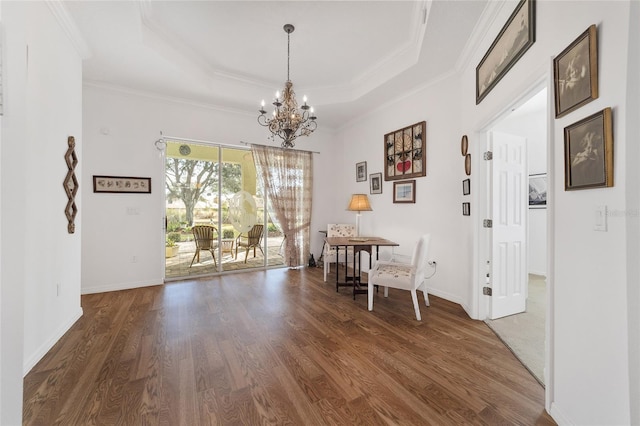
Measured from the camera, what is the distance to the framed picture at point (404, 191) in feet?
12.8

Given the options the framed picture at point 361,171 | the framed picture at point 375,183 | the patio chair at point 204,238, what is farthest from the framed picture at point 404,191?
the patio chair at point 204,238

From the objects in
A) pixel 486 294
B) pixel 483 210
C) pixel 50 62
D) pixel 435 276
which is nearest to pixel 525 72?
pixel 483 210

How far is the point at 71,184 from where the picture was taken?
2.55 m

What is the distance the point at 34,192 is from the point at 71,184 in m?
0.62

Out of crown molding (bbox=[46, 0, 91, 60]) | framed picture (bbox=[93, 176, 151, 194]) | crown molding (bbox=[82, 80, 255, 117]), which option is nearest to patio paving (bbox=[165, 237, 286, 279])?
framed picture (bbox=[93, 176, 151, 194])

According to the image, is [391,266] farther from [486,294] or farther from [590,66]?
[590,66]

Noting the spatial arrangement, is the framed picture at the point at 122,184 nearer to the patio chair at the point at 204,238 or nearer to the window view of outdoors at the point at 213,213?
the window view of outdoors at the point at 213,213

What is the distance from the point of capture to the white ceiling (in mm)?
2525

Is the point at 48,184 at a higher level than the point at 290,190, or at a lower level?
lower

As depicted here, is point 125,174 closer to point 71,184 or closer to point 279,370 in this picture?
point 71,184

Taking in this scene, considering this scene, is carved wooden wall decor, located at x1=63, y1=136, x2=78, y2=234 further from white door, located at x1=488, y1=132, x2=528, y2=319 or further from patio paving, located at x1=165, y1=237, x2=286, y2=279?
white door, located at x1=488, y1=132, x2=528, y2=319

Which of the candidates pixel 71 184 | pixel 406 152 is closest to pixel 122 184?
pixel 71 184

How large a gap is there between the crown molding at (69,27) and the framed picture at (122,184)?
1556mm

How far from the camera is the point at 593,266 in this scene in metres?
1.22
